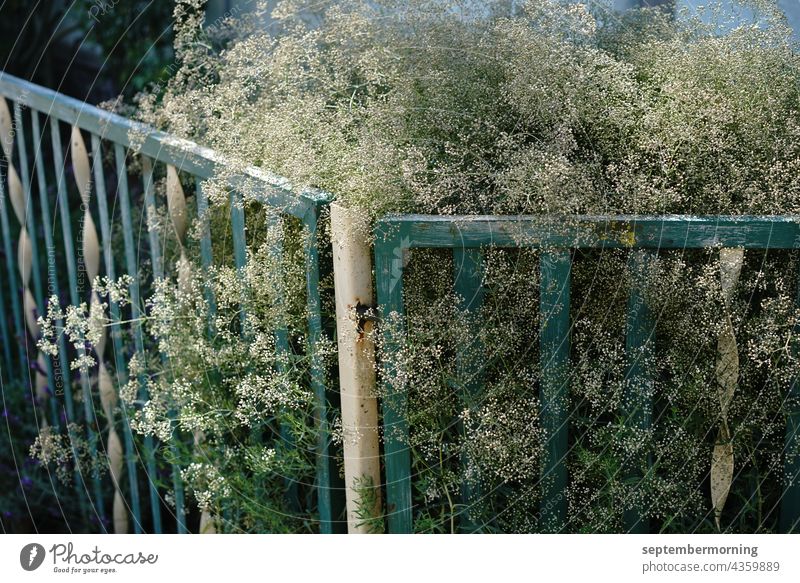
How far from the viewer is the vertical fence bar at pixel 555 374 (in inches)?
63.9

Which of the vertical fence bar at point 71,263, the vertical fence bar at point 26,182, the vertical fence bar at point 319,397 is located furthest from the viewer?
the vertical fence bar at point 26,182

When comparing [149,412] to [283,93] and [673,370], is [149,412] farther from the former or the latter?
[673,370]

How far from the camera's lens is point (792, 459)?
5.44ft

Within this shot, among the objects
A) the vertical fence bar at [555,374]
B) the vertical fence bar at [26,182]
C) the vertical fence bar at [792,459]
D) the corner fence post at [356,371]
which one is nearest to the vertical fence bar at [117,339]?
the vertical fence bar at [26,182]

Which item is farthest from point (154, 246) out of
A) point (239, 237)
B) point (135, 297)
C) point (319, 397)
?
point (319, 397)

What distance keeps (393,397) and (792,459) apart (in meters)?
0.76

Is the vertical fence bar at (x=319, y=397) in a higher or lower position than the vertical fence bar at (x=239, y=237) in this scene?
lower

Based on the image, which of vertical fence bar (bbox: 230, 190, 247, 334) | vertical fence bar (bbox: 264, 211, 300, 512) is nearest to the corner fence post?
vertical fence bar (bbox: 264, 211, 300, 512)

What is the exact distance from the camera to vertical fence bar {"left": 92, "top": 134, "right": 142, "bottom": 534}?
2344 millimetres

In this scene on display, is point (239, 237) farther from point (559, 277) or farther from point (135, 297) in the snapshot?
point (559, 277)

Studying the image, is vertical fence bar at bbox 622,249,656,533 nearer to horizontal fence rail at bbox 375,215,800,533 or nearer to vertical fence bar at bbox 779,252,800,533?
horizontal fence rail at bbox 375,215,800,533

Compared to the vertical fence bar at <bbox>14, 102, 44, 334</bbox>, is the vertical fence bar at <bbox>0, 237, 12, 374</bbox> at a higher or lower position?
lower

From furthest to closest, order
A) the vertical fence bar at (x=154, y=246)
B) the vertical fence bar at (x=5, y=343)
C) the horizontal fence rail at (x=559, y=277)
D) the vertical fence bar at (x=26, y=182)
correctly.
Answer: the vertical fence bar at (x=5, y=343) < the vertical fence bar at (x=26, y=182) < the vertical fence bar at (x=154, y=246) < the horizontal fence rail at (x=559, y=277)

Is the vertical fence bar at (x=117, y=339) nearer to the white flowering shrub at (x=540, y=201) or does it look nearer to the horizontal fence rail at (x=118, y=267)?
the horizontal fence rail at (x=118, y=267)
